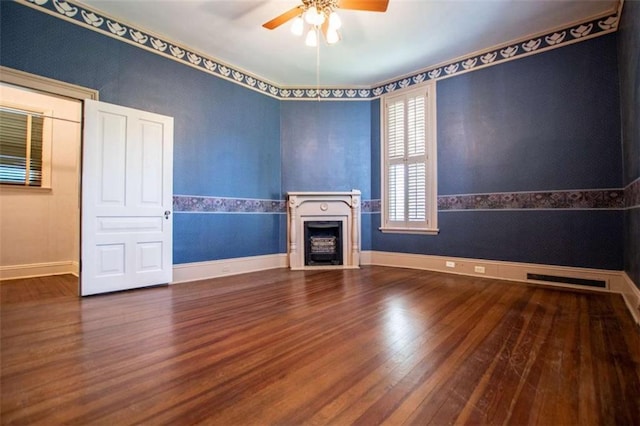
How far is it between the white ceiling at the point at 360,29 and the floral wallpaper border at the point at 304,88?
0.08 meters

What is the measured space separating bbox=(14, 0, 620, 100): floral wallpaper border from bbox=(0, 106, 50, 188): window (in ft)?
5.84

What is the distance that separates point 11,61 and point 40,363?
2.84 m

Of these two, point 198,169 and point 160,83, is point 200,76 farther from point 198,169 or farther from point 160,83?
point 198,169

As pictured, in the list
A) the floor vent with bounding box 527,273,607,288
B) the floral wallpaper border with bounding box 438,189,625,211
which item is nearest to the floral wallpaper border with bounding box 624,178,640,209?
the floral wallpaper border with bounding box 438,189,625,211

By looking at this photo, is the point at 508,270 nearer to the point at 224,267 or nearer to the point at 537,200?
the point at 537,200

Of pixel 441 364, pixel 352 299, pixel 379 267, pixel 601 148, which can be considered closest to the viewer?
pixel 441 364

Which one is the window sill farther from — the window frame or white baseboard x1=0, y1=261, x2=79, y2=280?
the window frame

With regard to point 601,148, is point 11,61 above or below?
above

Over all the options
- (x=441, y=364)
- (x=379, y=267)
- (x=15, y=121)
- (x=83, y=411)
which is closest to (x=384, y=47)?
(x=379, y=267)

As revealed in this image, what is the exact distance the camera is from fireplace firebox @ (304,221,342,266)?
4.86 m

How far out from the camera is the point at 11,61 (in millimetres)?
2686

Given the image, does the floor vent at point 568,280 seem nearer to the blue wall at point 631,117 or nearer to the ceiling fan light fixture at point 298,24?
the blue wall at point 631,117

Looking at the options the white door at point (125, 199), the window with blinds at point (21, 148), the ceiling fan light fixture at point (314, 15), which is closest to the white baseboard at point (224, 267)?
the white door at point (125, 199)

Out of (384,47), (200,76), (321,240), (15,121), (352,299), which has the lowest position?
(352,299)
